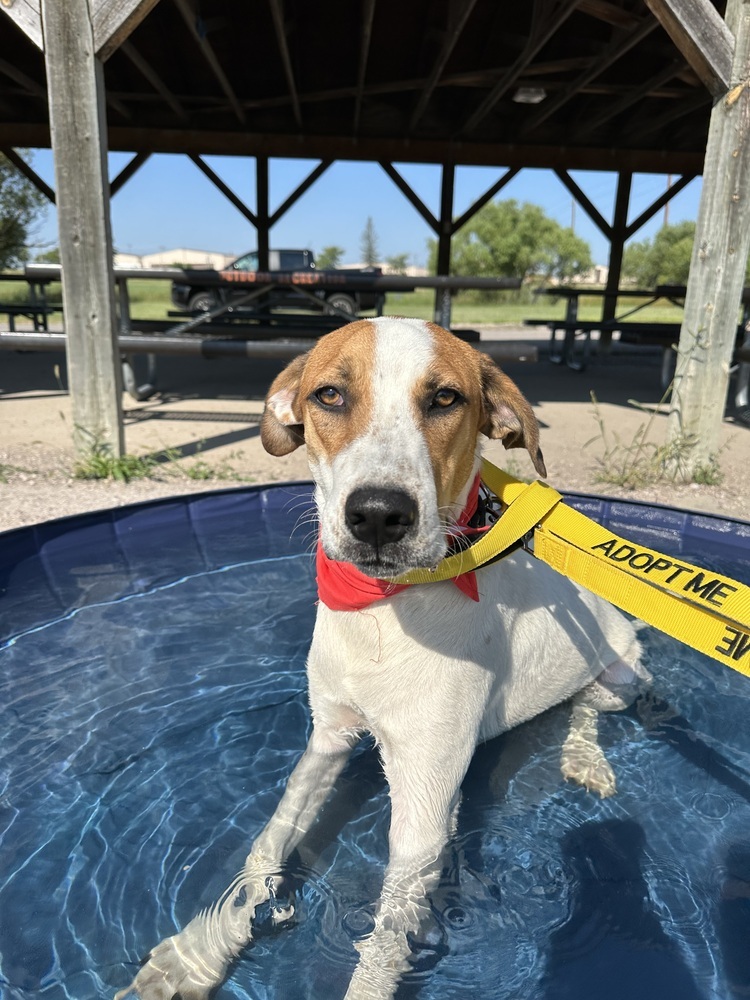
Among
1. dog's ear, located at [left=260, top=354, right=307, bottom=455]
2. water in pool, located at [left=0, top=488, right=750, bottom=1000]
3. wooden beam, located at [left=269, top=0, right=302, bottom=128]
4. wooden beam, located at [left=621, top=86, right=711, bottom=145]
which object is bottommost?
water in pool, located at [left=0, top=488, right=750, bottom=1000]

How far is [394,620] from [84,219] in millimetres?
4301

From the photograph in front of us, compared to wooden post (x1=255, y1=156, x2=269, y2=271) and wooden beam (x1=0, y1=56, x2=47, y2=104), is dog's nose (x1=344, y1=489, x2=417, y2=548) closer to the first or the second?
wooden beam (x1=0, y1=56, x2=47, y2=104)

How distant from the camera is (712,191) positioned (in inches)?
192

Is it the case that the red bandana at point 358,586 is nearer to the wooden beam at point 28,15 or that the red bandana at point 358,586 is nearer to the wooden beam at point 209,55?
the wooden beam at point 28,15

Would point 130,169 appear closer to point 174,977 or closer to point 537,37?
point 537,37

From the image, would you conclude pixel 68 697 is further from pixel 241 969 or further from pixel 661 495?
pixel 661 495

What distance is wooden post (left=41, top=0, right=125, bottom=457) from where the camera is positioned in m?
4.53

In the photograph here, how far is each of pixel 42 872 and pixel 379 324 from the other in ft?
6.38

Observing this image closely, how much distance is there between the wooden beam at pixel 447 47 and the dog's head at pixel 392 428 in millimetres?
5750

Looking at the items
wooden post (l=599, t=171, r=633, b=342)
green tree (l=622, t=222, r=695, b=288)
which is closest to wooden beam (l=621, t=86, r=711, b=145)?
wooden post (l=599, t=171, r=633, b=342)

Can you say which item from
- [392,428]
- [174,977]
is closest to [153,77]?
[392,428]

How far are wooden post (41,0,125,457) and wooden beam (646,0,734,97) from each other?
3788mm

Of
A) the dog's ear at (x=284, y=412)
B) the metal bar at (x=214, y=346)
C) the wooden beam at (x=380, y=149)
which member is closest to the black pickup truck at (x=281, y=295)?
the wooden beam at (x=380, y=149)

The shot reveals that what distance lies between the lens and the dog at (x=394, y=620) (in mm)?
1603
